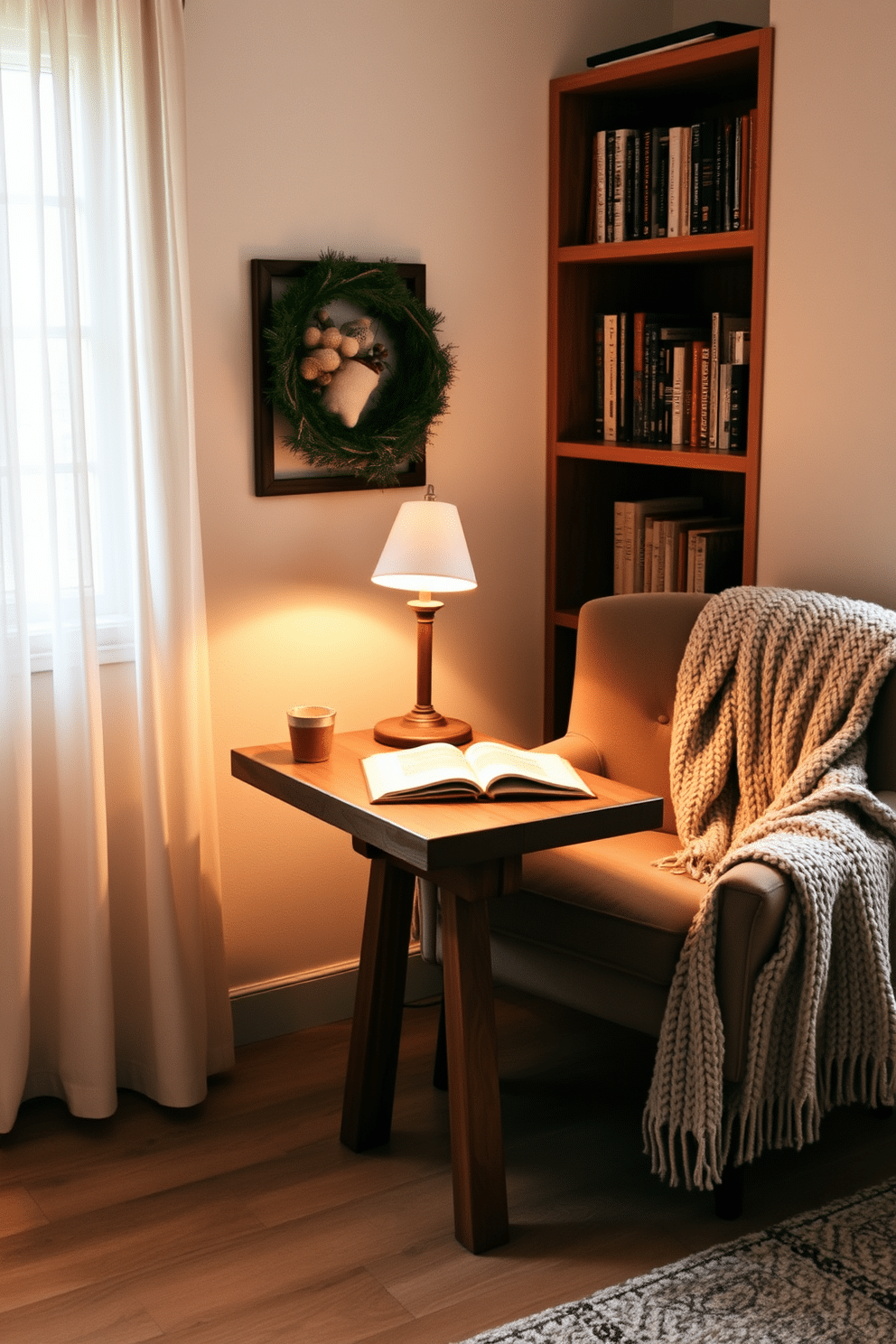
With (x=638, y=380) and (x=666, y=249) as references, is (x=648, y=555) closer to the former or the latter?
(x=638, y=380)

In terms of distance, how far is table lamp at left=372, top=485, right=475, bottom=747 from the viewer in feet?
8.40

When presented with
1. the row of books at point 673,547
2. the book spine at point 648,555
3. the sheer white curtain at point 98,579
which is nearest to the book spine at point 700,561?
the row of books at point 673,547

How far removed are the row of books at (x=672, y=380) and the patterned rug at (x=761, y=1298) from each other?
5.00 feet

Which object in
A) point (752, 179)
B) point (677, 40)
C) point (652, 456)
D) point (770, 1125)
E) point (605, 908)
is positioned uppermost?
point (677, 40)

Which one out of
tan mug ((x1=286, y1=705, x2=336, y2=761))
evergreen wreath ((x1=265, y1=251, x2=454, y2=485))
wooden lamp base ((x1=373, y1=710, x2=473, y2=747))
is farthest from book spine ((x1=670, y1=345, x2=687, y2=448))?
tan mug ((x1=286, y1=705, x2=336, y2=761))

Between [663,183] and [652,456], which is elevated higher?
[663,183]

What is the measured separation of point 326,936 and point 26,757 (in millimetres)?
880

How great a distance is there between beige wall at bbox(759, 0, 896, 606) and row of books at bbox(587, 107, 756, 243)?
0.38ft

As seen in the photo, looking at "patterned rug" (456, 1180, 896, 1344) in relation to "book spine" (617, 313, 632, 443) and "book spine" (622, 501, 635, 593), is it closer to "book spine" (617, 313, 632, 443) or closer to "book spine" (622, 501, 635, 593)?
"book spine" (622, 501, 635, 593)

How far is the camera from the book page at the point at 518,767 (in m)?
2.26

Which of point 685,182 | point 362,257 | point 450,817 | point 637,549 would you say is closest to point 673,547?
point 637,549

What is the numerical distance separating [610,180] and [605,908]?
1641mm

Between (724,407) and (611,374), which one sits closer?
(724,407)

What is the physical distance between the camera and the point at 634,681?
2.78 m
